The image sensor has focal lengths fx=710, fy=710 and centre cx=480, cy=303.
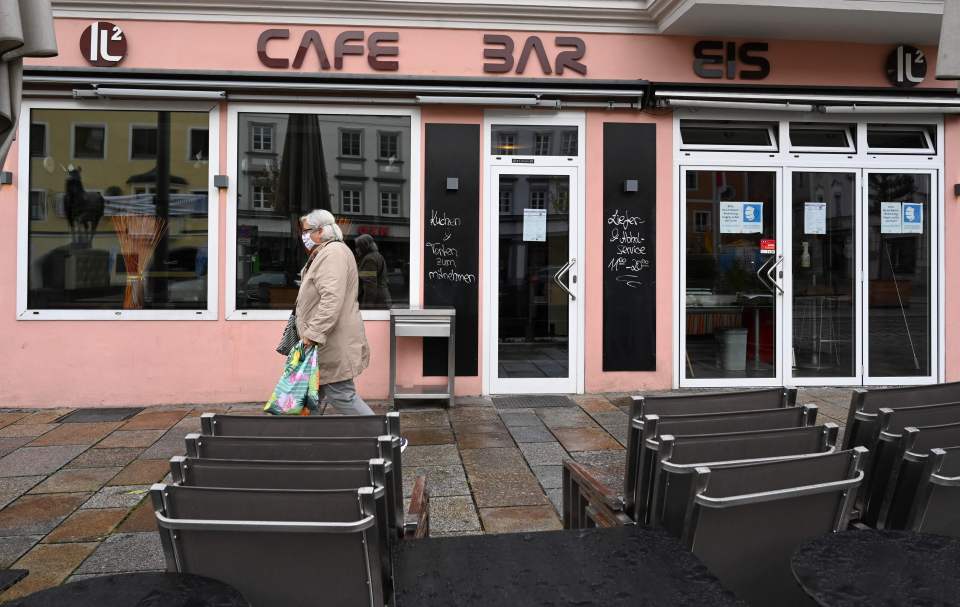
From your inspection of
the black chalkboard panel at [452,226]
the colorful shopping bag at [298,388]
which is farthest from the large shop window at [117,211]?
the colorful shopping bag at [298,388]

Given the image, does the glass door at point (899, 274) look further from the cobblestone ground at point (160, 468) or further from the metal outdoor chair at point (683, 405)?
the metal outdoor chair at point (683, 405)

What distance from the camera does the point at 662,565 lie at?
74.5 inches

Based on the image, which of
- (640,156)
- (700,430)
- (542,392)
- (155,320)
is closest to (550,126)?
(640,156)

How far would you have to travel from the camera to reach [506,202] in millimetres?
7711

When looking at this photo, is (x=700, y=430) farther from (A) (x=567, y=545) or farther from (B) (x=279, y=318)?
(B) (x=279, y=318)

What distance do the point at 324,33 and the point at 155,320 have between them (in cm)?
346

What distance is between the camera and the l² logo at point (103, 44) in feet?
23.6

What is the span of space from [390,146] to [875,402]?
5726mm

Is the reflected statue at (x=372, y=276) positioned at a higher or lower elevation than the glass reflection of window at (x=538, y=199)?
lower

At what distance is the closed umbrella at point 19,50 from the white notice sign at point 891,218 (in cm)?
821

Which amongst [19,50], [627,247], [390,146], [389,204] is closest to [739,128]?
[627,247]

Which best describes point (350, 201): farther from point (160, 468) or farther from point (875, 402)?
point (875, 402)

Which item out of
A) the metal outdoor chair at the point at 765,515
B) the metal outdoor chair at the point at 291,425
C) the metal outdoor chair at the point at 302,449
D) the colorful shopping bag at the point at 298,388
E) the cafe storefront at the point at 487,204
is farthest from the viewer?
the cafe storefront at the point at 487,204

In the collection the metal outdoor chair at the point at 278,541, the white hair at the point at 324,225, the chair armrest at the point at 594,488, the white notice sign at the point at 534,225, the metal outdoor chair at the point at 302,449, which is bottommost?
the chair armrest at the point at 594,488
